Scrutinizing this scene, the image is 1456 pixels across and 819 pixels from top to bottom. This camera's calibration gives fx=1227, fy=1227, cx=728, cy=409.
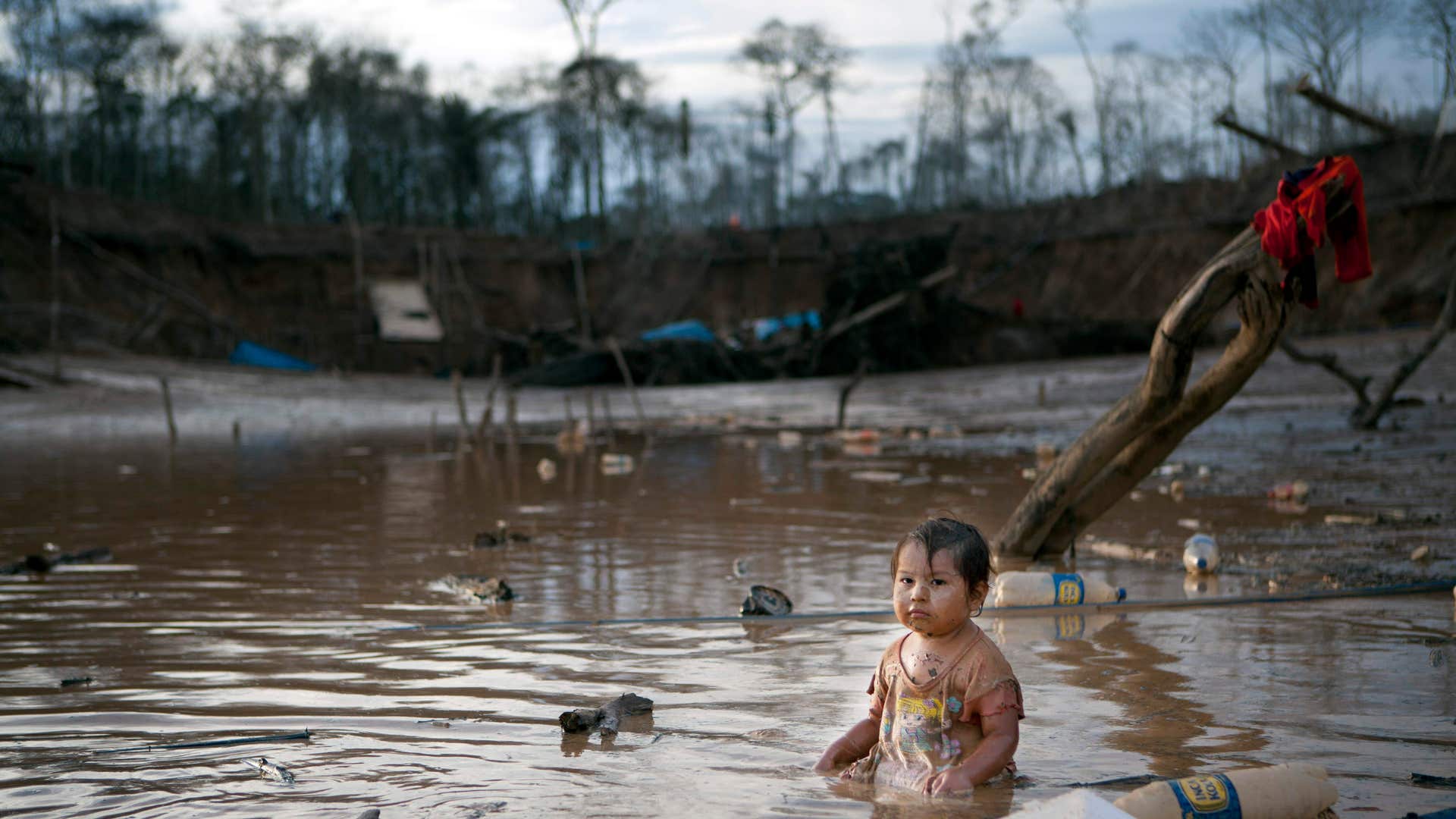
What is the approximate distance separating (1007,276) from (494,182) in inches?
1265

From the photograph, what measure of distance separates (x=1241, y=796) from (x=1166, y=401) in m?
3.19

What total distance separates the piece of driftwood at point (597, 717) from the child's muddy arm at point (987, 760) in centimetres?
105

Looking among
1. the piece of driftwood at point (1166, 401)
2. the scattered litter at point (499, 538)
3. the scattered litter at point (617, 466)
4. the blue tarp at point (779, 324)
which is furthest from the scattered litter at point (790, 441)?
the blue tarp at point (779, 324)

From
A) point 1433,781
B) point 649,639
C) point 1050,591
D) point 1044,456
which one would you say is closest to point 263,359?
point 1044,456

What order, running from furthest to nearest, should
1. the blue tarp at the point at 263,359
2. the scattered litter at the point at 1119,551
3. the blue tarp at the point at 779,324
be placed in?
1. the blue tarp at the point at 779,324
2. the blue tarp at the point at 263,359
3. the scattered litter at the point at 1119,551

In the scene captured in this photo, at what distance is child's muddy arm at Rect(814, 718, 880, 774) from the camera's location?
10.7 feet

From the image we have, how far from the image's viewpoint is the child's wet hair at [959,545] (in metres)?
3.01

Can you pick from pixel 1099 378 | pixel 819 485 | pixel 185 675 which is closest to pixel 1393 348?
pixel 1099 378

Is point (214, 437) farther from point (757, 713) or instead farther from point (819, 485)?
point (757, 713)

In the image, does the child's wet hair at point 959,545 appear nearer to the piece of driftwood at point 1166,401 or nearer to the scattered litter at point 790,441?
the piece of driftwood at point 1166,401

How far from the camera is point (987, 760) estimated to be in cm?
300

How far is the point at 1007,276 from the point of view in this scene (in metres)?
42.5

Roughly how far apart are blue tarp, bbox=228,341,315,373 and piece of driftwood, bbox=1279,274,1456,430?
2934 cm

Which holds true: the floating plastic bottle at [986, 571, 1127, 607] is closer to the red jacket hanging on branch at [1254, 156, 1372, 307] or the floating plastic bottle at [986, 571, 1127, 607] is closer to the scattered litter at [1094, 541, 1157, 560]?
the scattered litter at [1094, 541, 1157, 560]
